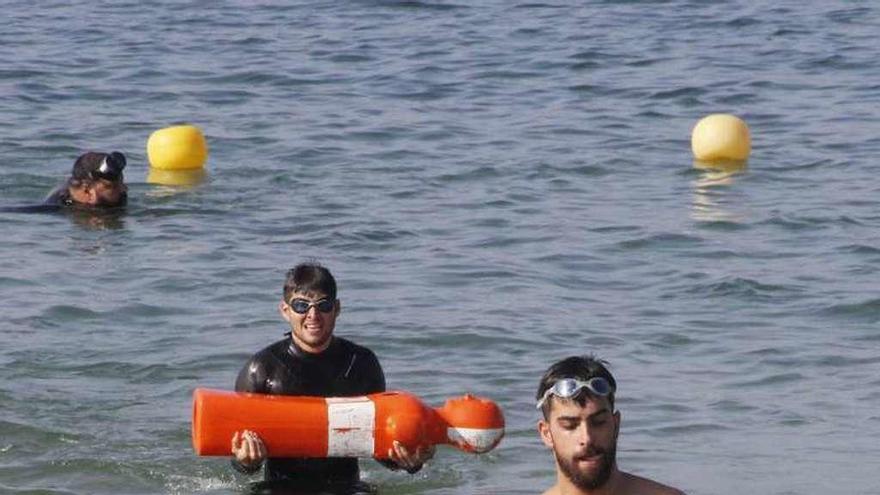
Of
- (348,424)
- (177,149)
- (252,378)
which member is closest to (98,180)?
(177,149)

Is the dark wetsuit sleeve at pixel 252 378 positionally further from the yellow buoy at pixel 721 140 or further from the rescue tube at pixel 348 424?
the yellow buoy at pixel 721 140

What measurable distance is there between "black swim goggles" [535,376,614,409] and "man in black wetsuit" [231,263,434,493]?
2204mm

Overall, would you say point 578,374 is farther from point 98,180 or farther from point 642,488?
point 98,180

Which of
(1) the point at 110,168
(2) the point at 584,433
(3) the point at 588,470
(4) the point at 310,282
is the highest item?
(2) the point at 584,433

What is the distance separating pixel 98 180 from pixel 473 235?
9.48ft

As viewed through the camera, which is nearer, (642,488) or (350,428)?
(642,488)

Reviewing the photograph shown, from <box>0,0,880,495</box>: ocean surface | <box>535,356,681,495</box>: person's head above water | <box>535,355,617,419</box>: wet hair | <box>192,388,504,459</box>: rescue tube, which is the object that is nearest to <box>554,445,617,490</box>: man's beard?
<box>535,356,681,495</box>: person's head above water

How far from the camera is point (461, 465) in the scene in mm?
10180

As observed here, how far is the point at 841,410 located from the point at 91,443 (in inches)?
157

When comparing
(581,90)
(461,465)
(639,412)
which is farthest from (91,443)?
(581,90)

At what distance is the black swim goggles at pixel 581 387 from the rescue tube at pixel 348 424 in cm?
198

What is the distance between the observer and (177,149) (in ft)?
57.7

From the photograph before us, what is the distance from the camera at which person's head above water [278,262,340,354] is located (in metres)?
7.95

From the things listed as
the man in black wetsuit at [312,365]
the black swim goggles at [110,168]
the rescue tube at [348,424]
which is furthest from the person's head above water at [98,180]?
the rescue tube at [348,424]
